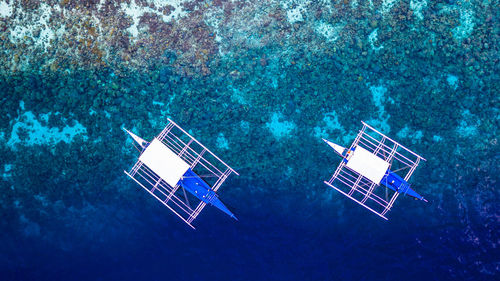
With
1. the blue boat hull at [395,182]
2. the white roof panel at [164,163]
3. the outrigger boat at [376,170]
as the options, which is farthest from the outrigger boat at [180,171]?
the blue boat hull at [395,182]

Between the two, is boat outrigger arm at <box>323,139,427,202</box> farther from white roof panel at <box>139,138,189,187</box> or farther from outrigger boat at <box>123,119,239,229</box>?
white roof panel at <box>139,138,189,187</box>

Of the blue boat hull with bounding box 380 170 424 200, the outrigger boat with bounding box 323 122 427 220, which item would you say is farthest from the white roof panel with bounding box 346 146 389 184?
the blue boat hull with bounding box 380 170 424 200

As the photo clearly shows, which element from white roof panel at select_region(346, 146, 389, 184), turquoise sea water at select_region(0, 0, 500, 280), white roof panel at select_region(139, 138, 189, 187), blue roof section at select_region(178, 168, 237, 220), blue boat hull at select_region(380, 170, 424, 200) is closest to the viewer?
white roof panel at select_region(139, 138, 189, 187)

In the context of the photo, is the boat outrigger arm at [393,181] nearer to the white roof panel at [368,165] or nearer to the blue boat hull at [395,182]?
the blue boat hull at [395,182]

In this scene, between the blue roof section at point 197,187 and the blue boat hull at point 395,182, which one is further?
the blue boat hull at point 395,182

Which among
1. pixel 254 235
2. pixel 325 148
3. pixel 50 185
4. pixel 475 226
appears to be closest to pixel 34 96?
pixel 50 185

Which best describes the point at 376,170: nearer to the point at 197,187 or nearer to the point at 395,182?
the point at 395,182
